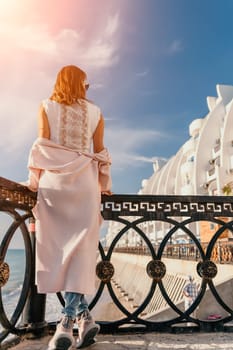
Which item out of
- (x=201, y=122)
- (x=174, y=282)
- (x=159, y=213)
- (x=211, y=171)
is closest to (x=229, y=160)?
(x=211, y=171)

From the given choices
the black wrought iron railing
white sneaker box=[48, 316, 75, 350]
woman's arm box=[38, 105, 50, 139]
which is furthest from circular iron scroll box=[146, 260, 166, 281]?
woman's arm box=[38, 105, 50, 139]

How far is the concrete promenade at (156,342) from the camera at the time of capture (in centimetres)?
156

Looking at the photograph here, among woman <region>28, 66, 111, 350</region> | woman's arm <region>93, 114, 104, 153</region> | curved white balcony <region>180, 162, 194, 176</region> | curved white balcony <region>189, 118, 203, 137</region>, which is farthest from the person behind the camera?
curved white balcony <region>189, 118, 203, 137</region>

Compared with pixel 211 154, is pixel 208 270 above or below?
below

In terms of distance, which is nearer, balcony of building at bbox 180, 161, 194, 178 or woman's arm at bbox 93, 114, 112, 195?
woman's arm at bbox 93, 114, 112, 195

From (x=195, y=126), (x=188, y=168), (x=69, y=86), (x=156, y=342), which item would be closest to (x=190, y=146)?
(x=195, y=126)

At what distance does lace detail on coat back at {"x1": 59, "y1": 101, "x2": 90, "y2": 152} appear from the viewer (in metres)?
1.68

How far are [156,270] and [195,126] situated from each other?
31319 mm

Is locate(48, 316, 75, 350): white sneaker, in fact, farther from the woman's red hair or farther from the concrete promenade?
the woman's red hair

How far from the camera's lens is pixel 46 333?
1770 mm

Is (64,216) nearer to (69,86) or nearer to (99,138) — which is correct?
(99,138)

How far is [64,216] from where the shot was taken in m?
1.57

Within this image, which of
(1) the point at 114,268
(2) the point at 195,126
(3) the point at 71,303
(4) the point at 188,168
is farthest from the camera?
(2) the point at 195,126

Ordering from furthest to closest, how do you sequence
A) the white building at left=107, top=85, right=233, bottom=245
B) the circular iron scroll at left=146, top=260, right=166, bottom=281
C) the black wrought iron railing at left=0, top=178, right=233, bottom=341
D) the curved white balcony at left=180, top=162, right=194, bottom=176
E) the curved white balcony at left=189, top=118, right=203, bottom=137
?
the curved white balcony at left=189, top=118, right=203, bottom=137 < the curved white balcony at left=180, top=162, right=194, bottom=176 < the white building at left=107, top=85, right=233, bottom=245 < the circular iron scroll at left=146, top=260, right=166, bottom=281 < the black wrought iron railing at left=0, top=178, right=233, bottom=341
